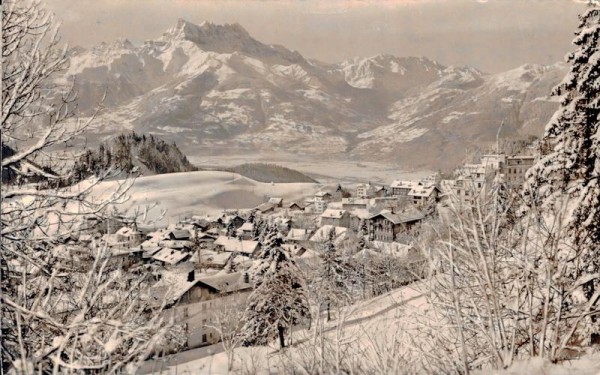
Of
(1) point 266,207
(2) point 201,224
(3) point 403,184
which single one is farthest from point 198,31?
(1) point 266,207

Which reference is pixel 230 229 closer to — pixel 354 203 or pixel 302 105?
pixel 354 203

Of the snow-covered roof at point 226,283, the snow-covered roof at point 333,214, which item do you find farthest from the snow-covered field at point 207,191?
the snow-covered roof at point 226,283

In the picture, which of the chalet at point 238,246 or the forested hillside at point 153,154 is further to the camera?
the forested hillside at point 153,154

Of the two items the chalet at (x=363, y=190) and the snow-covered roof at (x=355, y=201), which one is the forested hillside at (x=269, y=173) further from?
the snow-covered roof at (x=355, y=201)

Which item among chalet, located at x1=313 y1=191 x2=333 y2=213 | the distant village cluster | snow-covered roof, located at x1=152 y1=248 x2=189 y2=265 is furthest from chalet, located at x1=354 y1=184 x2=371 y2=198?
snow-covered roof, located at x1=152 y1=248 x2=189 y2=265

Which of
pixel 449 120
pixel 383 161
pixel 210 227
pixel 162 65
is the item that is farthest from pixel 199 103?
pixel 449 120

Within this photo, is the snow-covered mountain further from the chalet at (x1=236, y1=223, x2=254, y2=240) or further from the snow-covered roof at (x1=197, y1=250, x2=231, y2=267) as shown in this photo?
the snow-covered roof at (x1=197, y1=250, x2=231, y2=267)

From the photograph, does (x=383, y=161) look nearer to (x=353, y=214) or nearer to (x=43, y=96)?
(x=353, y=214)
